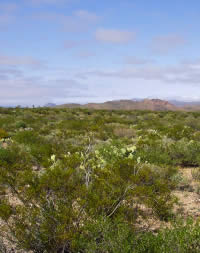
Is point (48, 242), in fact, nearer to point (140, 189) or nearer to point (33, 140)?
point (140, 189)

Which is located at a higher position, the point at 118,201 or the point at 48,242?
the point at 118,201

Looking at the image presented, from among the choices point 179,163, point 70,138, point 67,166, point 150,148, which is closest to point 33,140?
point 70,138

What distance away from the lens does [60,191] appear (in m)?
3.80

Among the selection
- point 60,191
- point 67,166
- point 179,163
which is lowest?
point 179,163

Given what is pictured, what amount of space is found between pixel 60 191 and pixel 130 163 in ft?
3.91

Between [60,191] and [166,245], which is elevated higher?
[60,191]

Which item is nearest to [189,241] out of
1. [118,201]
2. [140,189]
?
[140,189]

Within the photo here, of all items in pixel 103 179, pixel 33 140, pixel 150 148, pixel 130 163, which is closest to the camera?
pixel 103 179

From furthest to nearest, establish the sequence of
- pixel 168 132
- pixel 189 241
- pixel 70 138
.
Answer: pixel 168 132, pixel 70 138, pixel 189 241

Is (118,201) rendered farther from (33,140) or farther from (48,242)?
(33,140)

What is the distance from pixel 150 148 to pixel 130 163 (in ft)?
17.7

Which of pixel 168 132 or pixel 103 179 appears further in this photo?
pixel 168 132

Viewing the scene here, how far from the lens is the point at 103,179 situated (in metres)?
4.04

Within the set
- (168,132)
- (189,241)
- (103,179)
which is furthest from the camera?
(168,132)
